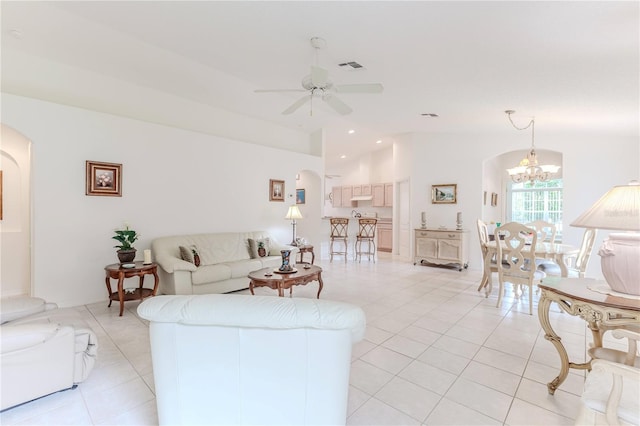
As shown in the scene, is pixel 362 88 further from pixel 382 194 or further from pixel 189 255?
pixel 382 194

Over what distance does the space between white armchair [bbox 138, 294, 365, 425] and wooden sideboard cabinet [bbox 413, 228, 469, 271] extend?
5544 millimetres

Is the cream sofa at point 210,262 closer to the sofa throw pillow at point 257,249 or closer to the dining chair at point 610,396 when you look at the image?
the sofa throw pillow at point 257,249

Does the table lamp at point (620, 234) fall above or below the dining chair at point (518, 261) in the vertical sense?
above

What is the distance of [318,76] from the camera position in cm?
294

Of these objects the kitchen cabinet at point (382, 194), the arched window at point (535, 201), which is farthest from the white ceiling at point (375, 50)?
the kitchen cabinet at point (382, 194)

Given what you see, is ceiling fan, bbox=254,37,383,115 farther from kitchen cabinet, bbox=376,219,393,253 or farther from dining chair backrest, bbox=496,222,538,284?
kitchen cabinet, bbox=376,219,393,253

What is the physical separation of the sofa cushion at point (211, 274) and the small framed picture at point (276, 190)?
7.21 ft

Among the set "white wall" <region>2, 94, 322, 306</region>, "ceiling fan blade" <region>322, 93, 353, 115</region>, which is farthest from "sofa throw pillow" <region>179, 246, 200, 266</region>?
"ceiling fan blade" <region>322, 93, 353, 115</region>

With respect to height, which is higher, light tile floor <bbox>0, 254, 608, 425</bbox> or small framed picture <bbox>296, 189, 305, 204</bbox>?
small framed picture <bbox>296, 189, 305, 204</bbox>

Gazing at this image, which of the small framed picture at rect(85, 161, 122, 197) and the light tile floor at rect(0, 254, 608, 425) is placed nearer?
the light tile floor at rect(0, 254, 608, 425)

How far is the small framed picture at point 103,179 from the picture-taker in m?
3.90

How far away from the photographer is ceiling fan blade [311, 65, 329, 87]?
2869 millimetres

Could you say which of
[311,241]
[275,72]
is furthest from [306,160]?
[275,72]

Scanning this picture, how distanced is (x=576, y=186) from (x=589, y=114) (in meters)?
1.78
